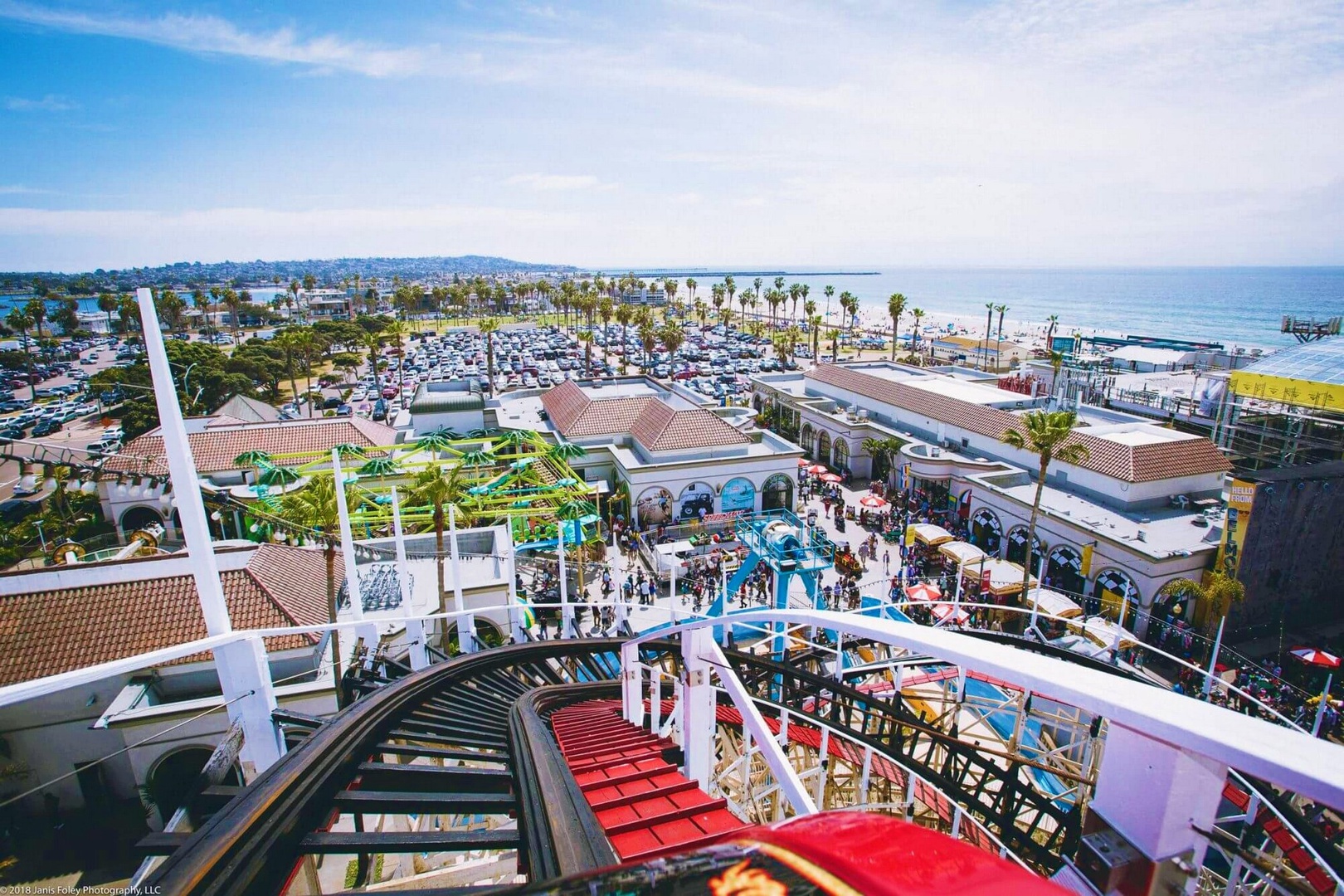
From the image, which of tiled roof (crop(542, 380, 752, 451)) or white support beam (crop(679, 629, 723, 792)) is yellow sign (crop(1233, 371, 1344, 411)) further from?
white support beam (crop(679, 629, 723, 792))

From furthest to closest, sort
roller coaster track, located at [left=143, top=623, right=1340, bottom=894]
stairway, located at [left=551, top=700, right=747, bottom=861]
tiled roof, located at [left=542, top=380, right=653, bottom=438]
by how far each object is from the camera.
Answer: tiled roof, located at [left=542, top=380, right=653, bottom=438], stairway, located at [left=551, top=700, right=747, bottom=861], roller coaster track, located at [left=143, top=623, right=1340, bottom=894]

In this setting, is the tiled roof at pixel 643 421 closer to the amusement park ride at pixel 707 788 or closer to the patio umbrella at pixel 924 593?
the patio umbrella at pixel 924 593

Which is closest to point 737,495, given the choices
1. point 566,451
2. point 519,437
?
point 566,451

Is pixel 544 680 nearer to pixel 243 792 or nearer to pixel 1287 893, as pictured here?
pixel 243 792

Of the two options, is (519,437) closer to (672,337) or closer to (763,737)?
(763,737)

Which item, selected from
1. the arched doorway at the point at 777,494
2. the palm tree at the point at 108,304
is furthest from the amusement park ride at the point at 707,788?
the palm tree at the point at 108,304

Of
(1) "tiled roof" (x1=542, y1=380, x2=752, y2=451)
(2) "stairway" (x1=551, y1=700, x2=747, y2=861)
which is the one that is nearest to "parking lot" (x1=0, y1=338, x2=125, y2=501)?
(1) "tiled roof" (x1=542, y1=380, x2=752, y2=451)
